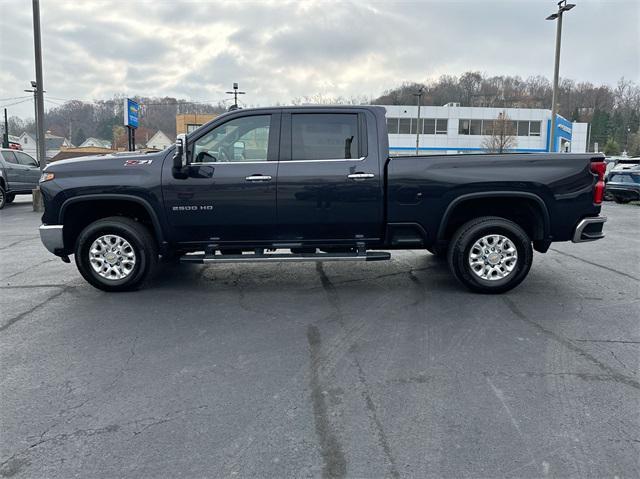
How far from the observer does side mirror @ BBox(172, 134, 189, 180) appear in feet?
17.5

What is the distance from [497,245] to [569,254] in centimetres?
336

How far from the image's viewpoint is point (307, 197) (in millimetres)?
5465

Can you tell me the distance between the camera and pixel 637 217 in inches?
551

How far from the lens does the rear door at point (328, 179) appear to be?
5453mm

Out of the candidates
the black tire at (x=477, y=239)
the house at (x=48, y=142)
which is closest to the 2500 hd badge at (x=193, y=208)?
the black tire at (x=477, y=239)

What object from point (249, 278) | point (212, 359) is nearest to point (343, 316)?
point (212, 359)

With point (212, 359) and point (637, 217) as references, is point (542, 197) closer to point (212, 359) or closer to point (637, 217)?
point (212, 359)

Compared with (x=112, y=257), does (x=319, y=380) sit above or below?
below

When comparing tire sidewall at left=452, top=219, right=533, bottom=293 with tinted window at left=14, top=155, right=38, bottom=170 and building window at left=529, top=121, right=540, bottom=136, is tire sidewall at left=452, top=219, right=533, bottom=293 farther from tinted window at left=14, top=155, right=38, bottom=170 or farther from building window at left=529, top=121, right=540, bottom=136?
building window at left=529, top=121, right=540, bottom=136

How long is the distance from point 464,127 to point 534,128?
8896mm

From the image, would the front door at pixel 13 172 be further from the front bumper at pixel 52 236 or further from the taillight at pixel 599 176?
the taillight at pixel 599 176

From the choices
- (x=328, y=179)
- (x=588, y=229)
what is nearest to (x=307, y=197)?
(x=328, y=179)

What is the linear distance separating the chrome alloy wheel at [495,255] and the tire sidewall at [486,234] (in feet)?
0.13

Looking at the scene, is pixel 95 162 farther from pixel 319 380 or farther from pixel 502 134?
pixel 502 134
